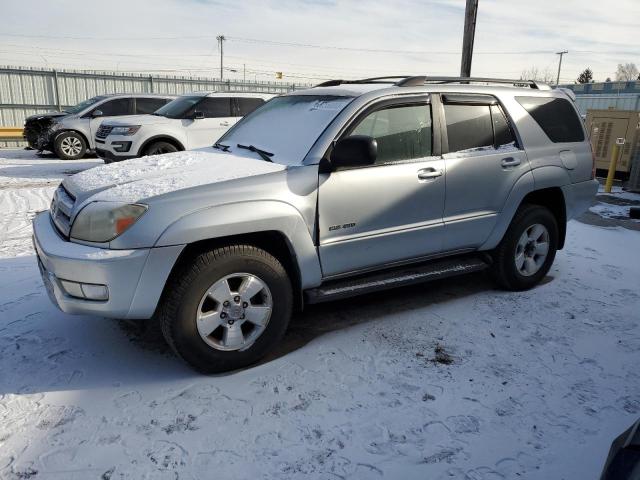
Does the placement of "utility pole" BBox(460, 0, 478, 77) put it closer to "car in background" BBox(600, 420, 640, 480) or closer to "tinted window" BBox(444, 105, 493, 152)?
"tinted window" BBox(444, 105, 493, 152)

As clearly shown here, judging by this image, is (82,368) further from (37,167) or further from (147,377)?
A: (37,167)

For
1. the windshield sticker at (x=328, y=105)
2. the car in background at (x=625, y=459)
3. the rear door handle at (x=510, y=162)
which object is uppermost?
the windshield sticker at (x=328, y=105)

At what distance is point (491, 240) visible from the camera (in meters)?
4.39

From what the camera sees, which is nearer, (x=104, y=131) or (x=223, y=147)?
(x=223, y=147)

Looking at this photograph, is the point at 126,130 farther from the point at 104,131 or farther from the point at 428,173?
the point at 428,173

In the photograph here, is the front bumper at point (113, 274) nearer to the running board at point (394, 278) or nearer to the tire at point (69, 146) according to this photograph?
the running board at point (394, 278)

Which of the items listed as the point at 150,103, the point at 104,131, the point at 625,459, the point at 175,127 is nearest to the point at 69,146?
the point at 150,103

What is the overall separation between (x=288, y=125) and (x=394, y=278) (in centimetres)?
142

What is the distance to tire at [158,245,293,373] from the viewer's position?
119 inches

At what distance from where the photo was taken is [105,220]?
2941 mm

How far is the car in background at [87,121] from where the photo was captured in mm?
13000

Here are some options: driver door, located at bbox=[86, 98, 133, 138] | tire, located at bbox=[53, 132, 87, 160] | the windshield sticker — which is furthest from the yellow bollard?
tire, located at bbox=[53, 132, 87, 160]

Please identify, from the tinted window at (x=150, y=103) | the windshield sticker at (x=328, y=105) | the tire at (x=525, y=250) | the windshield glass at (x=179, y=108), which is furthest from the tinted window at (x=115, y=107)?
the tire at (x=525, y=250)

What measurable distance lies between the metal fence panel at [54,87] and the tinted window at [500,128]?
14097mm
